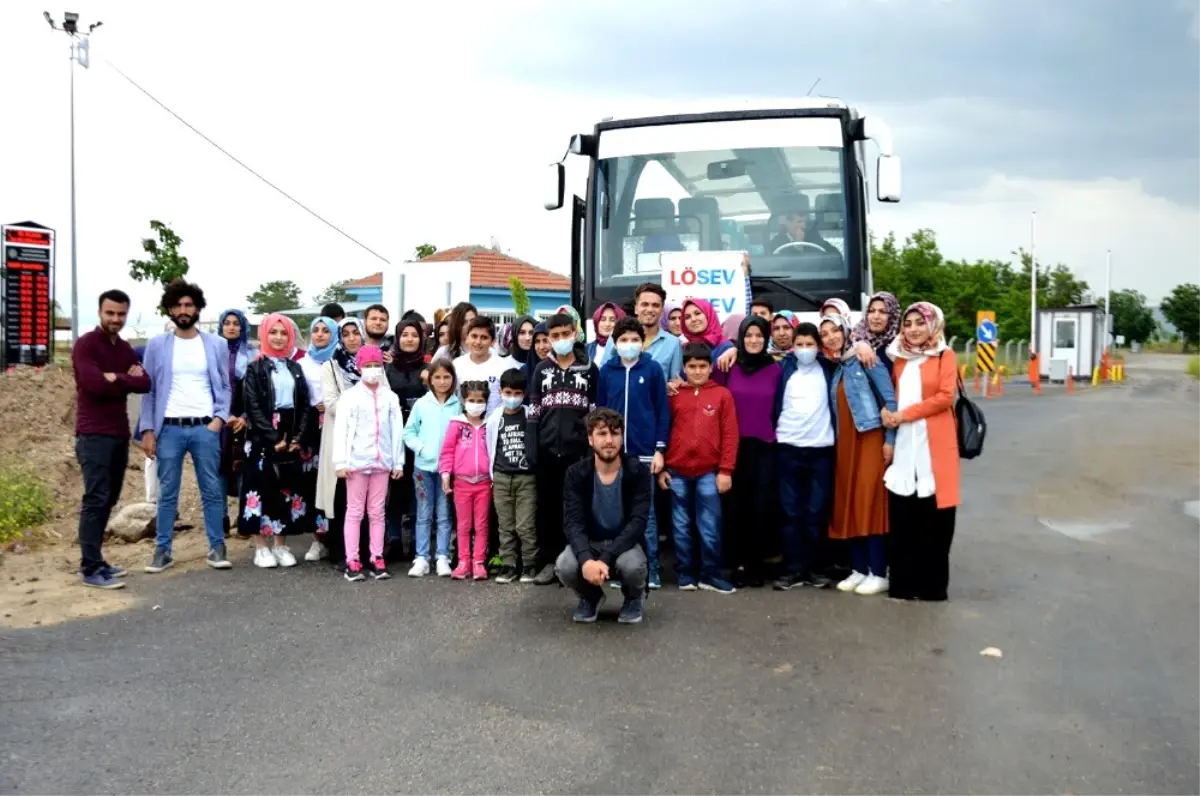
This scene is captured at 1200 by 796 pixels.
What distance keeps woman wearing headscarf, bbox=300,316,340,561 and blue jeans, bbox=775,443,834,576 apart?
3.52 m

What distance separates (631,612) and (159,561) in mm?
3790

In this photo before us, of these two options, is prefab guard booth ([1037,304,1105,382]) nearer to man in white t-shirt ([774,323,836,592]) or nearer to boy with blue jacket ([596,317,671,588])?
man in white t-shirt ([774,323,836,592])

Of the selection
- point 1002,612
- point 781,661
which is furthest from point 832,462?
point 781,661

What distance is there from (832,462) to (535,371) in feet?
7.15

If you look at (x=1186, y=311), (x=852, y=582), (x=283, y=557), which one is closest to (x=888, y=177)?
(x=852, y=582)

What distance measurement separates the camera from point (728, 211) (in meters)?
9.70

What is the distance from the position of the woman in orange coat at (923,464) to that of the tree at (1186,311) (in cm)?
9376

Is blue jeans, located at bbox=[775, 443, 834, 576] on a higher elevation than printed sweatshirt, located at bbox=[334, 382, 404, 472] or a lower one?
lower

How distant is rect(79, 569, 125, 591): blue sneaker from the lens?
779cm

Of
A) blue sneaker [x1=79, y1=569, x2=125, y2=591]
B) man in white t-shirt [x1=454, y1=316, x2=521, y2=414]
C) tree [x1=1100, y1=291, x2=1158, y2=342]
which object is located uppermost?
tree [x1=1100, y1=291, x2=1158, y2=342]

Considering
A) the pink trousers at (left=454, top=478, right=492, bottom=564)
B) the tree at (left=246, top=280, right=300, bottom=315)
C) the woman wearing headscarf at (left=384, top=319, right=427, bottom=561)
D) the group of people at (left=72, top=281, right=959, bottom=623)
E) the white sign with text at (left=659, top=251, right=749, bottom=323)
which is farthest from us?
the tree at (left=246, top=280, right=300, bottom=315)

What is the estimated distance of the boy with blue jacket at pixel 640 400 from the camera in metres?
7.66

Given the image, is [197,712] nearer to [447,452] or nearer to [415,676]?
[415,676]

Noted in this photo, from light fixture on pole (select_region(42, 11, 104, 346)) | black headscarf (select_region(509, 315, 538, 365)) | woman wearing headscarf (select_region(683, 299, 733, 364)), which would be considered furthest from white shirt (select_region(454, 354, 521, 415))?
light fixture on pole (select_region(42, 11, 104, 346))
